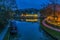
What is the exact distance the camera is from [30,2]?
1570 centimetres

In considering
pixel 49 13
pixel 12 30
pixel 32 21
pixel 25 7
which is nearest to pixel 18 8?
pixel 25 7

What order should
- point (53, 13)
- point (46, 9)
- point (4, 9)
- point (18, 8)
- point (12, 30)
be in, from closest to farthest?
point (12, 30) < point (4, 9) < point (53, 13) < point (46, 9) < point (18, 8)

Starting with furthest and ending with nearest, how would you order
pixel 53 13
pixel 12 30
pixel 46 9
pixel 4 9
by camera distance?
pixel 46 9 → pixel 53 13 → pixel 4 9 → pixel 12 30

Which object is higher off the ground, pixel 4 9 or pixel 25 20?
pixel 4 9

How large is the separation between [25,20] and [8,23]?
3.70 m

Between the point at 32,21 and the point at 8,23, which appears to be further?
the point at 32,21

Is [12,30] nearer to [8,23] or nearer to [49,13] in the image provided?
[8,23]

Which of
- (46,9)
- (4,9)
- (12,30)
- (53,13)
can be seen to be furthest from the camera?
(46,9)

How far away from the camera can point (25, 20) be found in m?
15.0

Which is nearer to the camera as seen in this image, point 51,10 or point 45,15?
point 51,10

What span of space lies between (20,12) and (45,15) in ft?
5.83

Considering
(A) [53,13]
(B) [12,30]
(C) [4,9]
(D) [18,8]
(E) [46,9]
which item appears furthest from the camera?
(D) [18,8]

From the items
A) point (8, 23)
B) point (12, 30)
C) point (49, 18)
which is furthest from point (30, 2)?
point (12, 30)

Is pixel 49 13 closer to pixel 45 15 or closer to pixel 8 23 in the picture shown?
pixel 45 15
